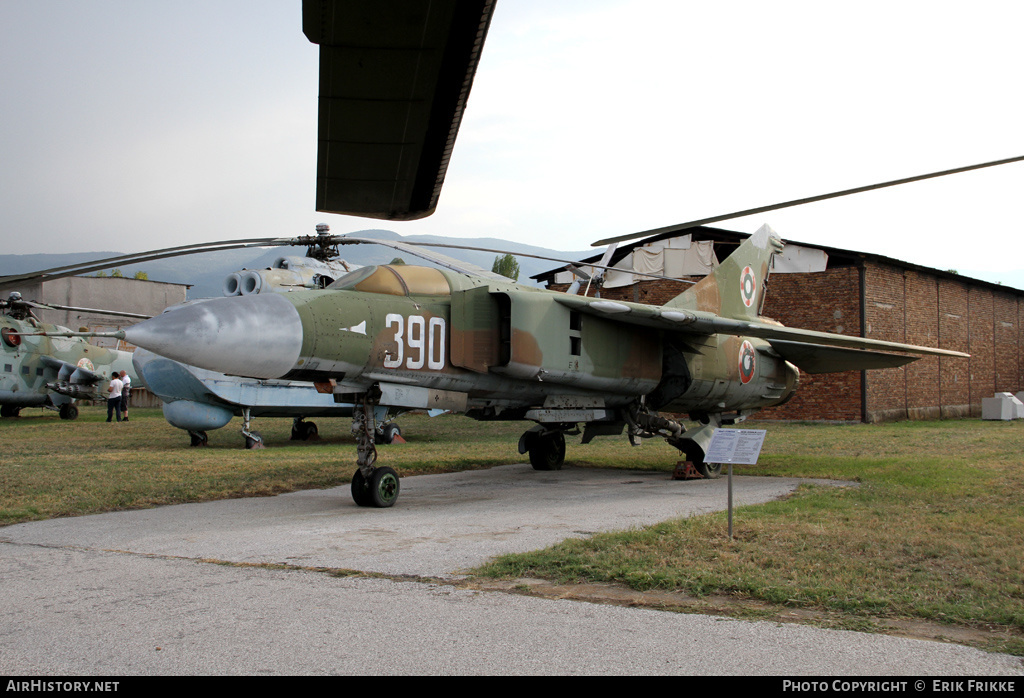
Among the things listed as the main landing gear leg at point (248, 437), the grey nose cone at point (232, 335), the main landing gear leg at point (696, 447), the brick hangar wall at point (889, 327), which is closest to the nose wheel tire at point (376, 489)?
the grey nose cone at point (232, 335)

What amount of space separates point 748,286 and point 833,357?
1.86m

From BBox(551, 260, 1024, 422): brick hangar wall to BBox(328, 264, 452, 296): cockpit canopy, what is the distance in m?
15.9

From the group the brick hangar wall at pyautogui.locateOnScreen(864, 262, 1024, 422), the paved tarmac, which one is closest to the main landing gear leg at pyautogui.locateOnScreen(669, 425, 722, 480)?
the paved tarmac

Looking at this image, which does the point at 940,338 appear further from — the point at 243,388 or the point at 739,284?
the point at 243,388

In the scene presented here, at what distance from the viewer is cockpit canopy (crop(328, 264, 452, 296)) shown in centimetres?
855

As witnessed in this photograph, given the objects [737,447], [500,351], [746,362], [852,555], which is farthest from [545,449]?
[852,555]

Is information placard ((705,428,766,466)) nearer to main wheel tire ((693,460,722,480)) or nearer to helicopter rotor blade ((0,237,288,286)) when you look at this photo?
helicopter rotor blade ((0,237,288,286))

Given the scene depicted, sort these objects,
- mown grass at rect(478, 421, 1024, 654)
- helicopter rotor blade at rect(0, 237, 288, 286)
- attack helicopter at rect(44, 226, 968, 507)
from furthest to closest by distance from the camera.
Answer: attack helicopter at rect(44, 226, 968, 507)
mown grass at rect(478, 421, 1024, 654)
helicopter rotor blade at rect(0, 237, 288, 286)

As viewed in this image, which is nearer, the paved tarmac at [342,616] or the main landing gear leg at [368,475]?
the paved tarmac at [342,616]

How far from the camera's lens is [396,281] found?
8.78m

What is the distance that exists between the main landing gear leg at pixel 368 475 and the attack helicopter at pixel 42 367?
67.6 ft

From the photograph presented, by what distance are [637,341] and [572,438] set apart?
9.06 metres

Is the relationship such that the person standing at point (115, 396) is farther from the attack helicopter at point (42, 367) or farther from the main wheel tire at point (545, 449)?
the main wheel tire at point (545, 449)

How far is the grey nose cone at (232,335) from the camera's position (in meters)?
6.82
